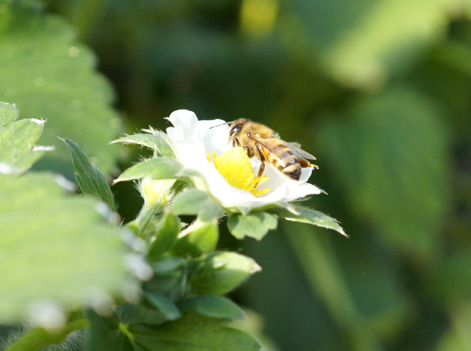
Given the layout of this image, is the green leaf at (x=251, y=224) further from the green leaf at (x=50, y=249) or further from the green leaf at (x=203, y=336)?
the green leaf at (x=50, y=249)

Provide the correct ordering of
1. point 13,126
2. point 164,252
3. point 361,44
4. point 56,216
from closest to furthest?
1. point 56,216
2. point 164,252
3. point 13,126
4. point 361,44

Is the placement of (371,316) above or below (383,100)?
below

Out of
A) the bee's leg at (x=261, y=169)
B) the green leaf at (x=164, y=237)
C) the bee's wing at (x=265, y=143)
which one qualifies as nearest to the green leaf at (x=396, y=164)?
the bee's wing at (x=265, y=143)

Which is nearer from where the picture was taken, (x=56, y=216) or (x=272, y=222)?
(x=56, y=216)

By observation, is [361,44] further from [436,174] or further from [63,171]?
[63,171]

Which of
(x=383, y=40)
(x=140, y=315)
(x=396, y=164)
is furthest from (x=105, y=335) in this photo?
(x=396, y=164)

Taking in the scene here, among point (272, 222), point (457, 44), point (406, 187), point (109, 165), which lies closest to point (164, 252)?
point (272, 222)

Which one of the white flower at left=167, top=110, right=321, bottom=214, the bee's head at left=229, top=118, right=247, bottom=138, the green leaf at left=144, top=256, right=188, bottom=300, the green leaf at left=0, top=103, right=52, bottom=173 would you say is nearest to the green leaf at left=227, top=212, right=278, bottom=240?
the white flower at left=167, top=110, right=321, bottom=214
